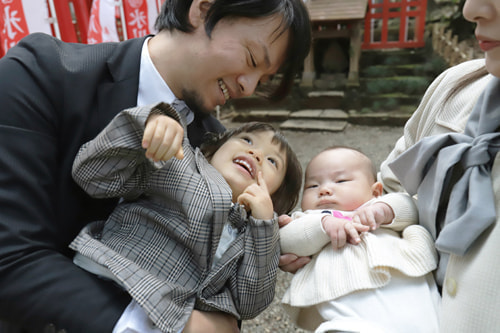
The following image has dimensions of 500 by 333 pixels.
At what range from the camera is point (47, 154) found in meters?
1.16

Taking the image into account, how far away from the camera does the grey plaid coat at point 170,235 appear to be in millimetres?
1082

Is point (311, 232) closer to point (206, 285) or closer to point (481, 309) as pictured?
point (206, 285)

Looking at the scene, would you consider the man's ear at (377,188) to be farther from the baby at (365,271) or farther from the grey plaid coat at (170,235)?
the grey plaid coat at (170,235)

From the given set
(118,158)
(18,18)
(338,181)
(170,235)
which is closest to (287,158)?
(338,181)

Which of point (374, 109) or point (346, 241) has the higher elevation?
point (346, 241)

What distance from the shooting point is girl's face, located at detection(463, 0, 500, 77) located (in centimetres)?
85

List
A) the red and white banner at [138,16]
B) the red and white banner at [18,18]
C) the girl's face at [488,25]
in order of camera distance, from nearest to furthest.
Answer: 1. the girl's face at [488,25]
2. the red and white banner at [18,18]
3. the red and white banner at [138,16]

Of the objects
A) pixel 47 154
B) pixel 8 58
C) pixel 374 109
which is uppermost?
pixel 8 58

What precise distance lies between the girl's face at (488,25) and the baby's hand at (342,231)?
0.60 meters

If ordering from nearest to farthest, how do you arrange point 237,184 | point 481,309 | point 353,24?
1. point 481,309
2. point 237,184
3. point 353,24

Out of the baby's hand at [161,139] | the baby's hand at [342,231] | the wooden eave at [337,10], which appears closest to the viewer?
the baby's hand at [161,139]

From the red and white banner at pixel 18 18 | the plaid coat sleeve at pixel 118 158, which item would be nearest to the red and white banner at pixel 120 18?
the red and white banner at pixel 18 18

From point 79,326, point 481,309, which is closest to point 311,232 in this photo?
point 481,309

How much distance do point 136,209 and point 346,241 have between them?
2.42 feet
